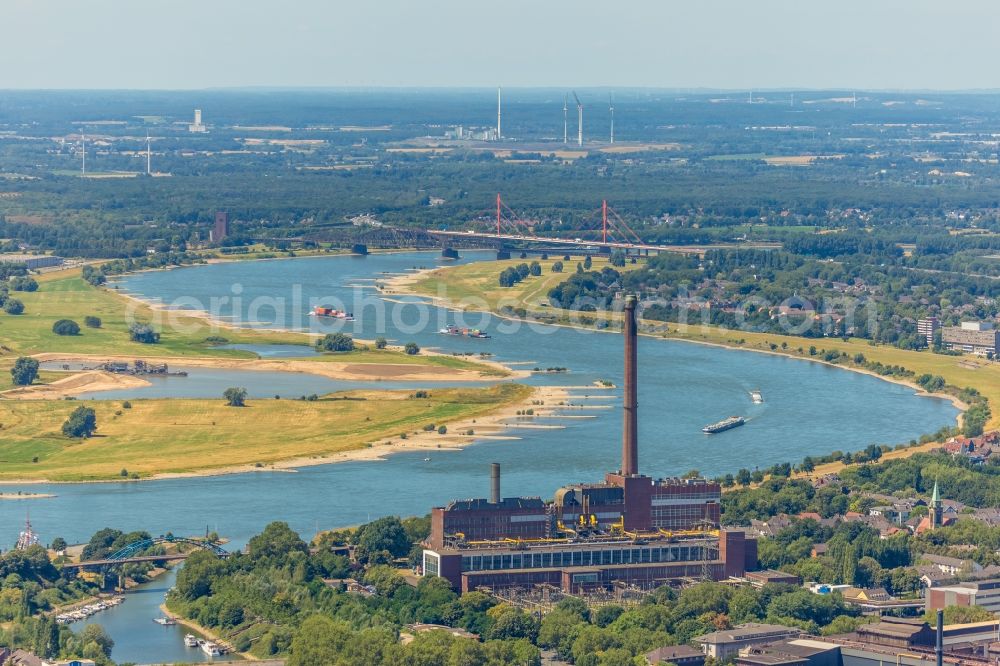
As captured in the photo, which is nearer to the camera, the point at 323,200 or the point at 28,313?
the point at 28,313

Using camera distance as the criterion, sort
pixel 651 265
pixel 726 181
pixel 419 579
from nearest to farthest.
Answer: pixel 419 579, pixel 651 265, pixel 726 181

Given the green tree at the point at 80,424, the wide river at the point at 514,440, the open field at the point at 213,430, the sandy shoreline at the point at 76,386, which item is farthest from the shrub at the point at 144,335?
the green tree at the point at 80,424

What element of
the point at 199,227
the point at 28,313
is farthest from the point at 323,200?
the point at 28,313

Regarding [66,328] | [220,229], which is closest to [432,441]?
[66,328]

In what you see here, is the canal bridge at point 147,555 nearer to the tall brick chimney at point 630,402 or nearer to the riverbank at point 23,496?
the riverbank at point 23,496

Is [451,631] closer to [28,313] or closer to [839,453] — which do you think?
[839,453]

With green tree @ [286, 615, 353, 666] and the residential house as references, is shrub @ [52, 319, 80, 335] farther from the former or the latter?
the residential house
